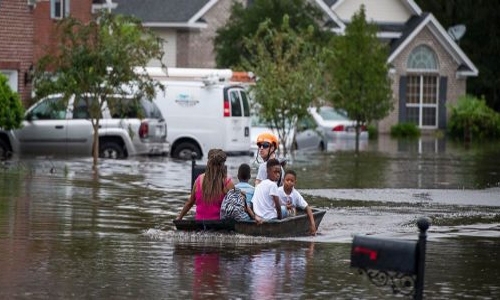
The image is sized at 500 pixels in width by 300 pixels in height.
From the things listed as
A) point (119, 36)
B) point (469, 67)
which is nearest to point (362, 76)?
point (119, 36)

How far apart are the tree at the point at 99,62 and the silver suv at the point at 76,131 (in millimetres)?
2043

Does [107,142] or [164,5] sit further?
[164,5]

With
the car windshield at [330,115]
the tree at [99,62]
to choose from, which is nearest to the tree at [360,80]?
the car windshield at [330,115]

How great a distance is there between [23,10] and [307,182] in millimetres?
12818

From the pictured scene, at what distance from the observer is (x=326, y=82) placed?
46.6m

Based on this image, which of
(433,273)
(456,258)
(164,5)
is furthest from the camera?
(164,5)

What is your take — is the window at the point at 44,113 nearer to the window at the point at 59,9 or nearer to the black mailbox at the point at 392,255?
the window at the point at 59,9

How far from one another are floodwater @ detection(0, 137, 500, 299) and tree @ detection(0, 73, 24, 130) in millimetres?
1801

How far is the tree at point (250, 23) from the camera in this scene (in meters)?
55.1

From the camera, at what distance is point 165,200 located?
24.6 metres

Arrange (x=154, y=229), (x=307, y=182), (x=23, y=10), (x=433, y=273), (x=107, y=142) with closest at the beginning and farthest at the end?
(x=433, y=273) → (x=154, y=229) → (x=307, y=182) → (x=107, y=142) → (x=23, y=10)

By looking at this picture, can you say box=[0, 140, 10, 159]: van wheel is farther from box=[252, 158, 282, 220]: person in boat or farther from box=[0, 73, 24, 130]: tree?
box=[252, 158, 282, 220]: person in boat

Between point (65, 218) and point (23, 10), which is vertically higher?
point (23, 10)

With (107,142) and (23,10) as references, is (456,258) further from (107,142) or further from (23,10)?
(23,10)
